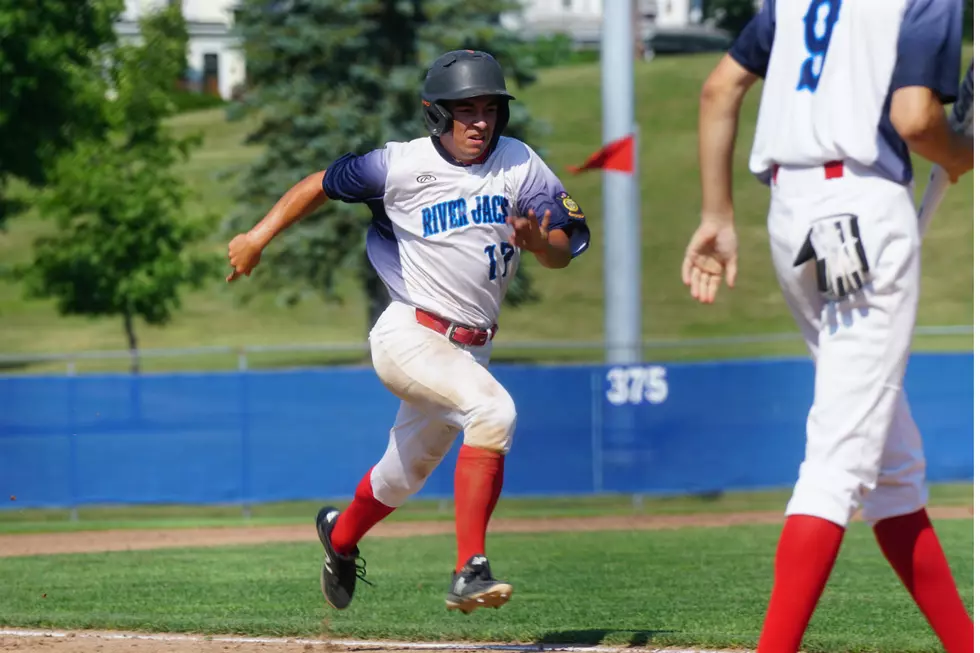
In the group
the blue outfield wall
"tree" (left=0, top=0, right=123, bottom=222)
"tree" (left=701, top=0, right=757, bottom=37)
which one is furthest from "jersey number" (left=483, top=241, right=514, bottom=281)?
"tree" (left=701, top=0, right=757, bottom=37)

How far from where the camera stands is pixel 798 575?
149 inches

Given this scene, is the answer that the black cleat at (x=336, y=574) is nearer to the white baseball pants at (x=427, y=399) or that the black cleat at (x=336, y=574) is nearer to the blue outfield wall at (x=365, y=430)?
the white baseball pants at (x=427, y=399)

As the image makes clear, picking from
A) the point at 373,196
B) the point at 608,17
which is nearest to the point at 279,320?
the point at 608,17

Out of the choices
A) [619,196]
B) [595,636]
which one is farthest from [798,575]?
[619,196]

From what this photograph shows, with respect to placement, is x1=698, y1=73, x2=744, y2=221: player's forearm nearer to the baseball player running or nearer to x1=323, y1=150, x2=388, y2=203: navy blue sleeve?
the baseball player running

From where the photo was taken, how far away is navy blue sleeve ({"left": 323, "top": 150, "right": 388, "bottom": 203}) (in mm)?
5535

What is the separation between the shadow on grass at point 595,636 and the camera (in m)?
5.89

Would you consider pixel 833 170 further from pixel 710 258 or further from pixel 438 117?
pixel 438 117

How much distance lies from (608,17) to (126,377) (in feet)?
22.7

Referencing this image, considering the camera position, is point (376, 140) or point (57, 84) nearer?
point (57, 84)

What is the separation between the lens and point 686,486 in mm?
14969

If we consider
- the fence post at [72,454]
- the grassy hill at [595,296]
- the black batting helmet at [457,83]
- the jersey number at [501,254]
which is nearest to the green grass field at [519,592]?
the jersey number at [501,254]

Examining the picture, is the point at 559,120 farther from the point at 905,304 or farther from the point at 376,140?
the point at 905,304

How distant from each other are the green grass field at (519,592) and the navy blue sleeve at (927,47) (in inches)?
107
